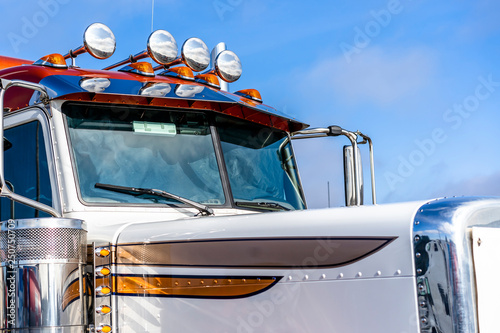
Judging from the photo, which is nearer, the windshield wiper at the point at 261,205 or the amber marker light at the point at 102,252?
the amber marker light at the point at 102,252

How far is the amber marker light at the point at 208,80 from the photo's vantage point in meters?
4.94

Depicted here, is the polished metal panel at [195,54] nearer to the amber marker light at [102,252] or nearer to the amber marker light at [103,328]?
the amber marker light at [102,252]

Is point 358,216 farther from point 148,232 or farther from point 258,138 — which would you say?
point 258,138

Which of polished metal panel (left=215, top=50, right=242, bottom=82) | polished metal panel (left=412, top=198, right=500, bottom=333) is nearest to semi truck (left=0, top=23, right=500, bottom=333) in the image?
polished metal panel (left=412, top=198, right=500, bottom=333)

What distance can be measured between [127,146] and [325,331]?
1.64m

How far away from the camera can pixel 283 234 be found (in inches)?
127

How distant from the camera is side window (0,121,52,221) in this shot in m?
3.98

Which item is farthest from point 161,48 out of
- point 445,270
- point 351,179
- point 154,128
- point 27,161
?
point 445,270

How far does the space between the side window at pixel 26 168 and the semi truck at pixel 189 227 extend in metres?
0.01

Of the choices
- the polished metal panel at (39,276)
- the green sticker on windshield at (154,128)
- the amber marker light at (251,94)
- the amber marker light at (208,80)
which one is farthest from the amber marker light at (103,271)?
the amber marker light at (251,94)

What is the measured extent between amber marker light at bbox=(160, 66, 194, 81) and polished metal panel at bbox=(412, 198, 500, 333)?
Result: 2314 millimetres

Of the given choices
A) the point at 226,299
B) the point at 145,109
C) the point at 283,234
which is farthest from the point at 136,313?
the point at 145,109

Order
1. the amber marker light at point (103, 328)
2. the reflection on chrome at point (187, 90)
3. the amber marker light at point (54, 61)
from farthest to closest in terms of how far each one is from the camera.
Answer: the amber marker light at point (54, 61), the reflection on chrome at point (187, 90), the amber marker light at point (103, 328)

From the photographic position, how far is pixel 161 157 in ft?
13.5
